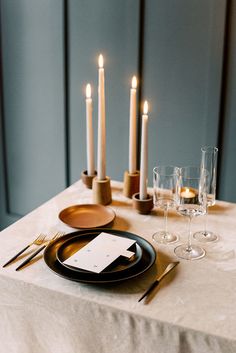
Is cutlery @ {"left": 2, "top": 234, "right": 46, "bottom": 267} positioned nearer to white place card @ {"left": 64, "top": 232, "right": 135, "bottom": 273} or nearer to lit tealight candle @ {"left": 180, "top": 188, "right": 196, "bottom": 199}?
white place card @ {"left": 64, "top": 232, "right": 135, "bottom": 273}

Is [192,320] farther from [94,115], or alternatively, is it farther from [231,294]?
[94,115]

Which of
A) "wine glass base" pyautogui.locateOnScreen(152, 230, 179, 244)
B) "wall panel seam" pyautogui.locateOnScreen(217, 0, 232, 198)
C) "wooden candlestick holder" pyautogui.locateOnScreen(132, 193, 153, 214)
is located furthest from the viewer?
"wall panel seam" pyautogui.locateOnScreen(217, 0, 232, 198)

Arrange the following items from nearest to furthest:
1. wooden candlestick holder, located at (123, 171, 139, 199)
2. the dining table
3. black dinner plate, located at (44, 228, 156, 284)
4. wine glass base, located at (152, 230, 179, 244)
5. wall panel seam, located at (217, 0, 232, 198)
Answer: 1. the dining table
2. black dinner plate, located at (44, 228, 156, 284)
3. wine glass base, located at (152, 230, 179, 244)
4. wooden candlestick holder, located at (123, 171, 139, 199)
5. wall panel seam, located at (217, 0, 232, 198)

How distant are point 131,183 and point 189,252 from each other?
1.28 ft

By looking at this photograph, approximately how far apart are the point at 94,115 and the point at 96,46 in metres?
0.33

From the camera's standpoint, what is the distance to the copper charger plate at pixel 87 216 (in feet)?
4.68

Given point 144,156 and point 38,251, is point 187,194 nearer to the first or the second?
point 144,156

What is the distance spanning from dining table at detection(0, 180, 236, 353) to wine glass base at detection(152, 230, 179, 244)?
0.06 feet

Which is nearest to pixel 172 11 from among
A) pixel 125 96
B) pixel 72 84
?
pixel 125 96

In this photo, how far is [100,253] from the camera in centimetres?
120

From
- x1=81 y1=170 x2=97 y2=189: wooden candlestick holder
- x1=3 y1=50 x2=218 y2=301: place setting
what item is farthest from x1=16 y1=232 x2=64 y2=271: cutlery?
x1=81 y1=170 x2=97 y2=189: wooden candlestick holder

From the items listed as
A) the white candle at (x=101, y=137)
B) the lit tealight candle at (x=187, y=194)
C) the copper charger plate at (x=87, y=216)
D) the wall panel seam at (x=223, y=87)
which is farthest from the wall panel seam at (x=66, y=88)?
the lit tealight candle at (x=187, y=194)

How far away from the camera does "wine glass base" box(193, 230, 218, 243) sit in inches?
52.6

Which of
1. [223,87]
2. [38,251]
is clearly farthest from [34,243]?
[223,87]
